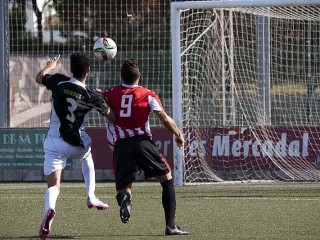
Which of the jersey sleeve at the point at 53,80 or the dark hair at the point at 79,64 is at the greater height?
the dark hair at the point at 79,64

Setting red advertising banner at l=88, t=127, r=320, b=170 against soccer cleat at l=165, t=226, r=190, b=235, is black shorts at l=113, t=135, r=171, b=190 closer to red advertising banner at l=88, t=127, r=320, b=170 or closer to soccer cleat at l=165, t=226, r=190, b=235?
soccer cleat at l=165, t=226, r=190, b=235

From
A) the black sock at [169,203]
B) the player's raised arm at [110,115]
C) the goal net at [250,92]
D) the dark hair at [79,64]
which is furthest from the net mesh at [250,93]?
the dark hair at [79,64]

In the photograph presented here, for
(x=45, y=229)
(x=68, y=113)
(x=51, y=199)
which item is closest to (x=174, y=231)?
(x=51, y=199)

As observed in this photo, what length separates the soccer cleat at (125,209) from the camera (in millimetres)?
10453

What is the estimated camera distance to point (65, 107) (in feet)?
34.3

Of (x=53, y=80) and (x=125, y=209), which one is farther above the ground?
(x=53, y=80)

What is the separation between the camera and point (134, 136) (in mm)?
10797

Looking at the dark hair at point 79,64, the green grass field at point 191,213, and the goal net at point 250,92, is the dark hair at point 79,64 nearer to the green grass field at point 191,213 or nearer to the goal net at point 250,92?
the green grass field at point 191,213

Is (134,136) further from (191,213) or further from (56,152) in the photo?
(191,213)

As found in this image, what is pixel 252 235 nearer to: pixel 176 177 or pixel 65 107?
pixel 65 107

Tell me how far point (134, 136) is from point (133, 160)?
0.25 metres

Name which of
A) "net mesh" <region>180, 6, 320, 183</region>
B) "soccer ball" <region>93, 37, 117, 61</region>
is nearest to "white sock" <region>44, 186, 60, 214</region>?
"soccer ball" <region>93, 37, 117, 61</region>

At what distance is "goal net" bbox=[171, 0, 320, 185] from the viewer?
18.0m

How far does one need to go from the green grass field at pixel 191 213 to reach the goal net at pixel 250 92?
0.74 meters
